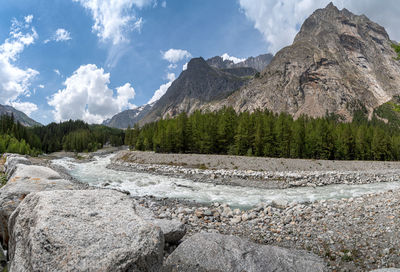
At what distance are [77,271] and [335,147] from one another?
6807 cm

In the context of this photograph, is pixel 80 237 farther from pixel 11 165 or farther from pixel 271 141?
pixel 271 141

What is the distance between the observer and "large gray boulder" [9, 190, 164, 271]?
3.08 m

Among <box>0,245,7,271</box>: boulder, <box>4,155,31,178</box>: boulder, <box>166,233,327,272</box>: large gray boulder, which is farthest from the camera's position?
<box>4,155,31,178</box>: boulder

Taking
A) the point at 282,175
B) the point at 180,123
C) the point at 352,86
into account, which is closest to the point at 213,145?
the point at 180,123

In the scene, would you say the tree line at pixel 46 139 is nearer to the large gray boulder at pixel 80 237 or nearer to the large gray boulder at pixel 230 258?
the large gray boulder at pixel 80 237

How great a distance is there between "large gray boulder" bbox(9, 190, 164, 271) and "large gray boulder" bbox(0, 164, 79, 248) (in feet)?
4.99

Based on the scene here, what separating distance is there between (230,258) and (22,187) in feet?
23.1

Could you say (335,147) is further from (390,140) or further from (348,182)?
(348,182)

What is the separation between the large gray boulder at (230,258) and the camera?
18.5ft

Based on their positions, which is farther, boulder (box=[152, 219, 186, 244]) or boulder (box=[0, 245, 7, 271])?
boulder (box=[152, 219, 186, 244])

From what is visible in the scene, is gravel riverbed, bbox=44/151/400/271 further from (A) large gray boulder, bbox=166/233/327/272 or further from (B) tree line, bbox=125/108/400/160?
(B) tree line, bbox=125/108/400/160

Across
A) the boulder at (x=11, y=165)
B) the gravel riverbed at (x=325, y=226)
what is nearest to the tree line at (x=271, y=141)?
the boulder at (x=11, y=165)

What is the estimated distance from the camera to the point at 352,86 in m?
198

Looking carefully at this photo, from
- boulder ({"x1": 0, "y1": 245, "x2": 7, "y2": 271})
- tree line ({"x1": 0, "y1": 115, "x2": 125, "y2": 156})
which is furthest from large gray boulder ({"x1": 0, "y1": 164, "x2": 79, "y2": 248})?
tree line ({"x1": 0, "y1": 115, "x2": 125, "y2": 156})
